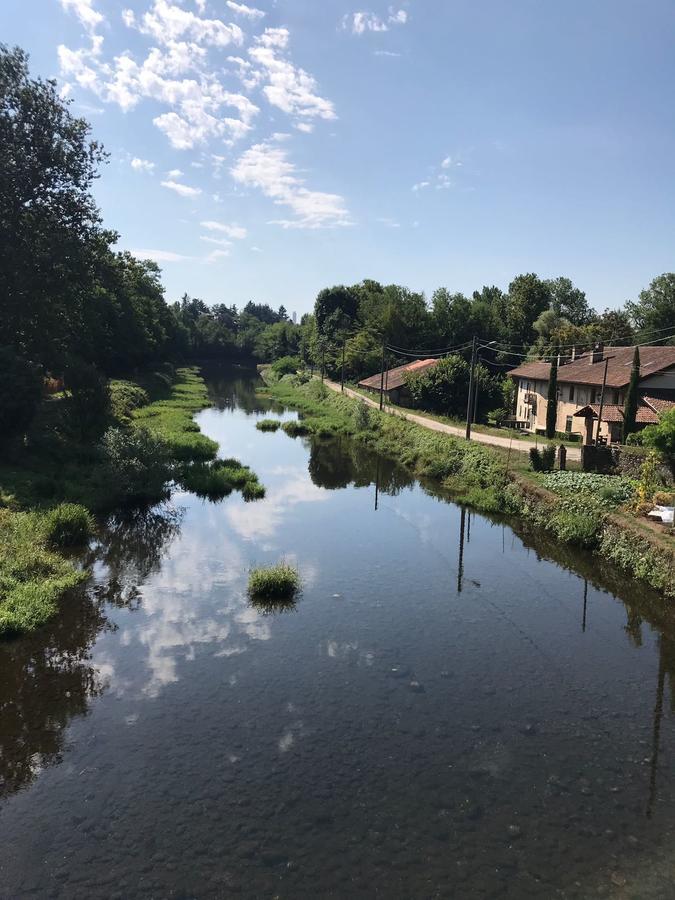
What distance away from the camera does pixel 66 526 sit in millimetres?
23969

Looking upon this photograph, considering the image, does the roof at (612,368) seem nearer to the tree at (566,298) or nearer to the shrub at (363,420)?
the shrub at (363,420)

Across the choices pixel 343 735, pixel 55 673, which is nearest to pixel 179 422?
pixel 55 673

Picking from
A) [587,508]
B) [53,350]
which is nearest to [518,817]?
[587,508]

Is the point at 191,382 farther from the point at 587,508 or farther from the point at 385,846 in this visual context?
the point at 385,846

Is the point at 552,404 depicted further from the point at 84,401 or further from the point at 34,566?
the point at 34,566

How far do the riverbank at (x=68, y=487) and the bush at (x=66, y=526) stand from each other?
0.13ft

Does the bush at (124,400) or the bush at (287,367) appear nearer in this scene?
the bush at (124,400)

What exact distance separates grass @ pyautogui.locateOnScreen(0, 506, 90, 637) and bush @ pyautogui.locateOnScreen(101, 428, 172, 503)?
484 cm

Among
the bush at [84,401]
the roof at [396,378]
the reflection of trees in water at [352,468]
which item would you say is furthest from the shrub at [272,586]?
the roof at [396,378]

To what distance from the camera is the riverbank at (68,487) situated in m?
19.0

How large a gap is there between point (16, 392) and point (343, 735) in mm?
27132

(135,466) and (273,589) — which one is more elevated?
(135,466)

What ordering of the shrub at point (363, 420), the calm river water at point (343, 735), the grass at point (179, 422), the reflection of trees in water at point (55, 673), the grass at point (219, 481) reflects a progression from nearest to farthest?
the calm river water at point (343, 735) < the reflection of trees in water at point (55, 673) < the grass at point (219, 481) < the grass at point (179, 422) < the shrub at point (363, 420)

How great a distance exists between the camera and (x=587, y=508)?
2723 cm
